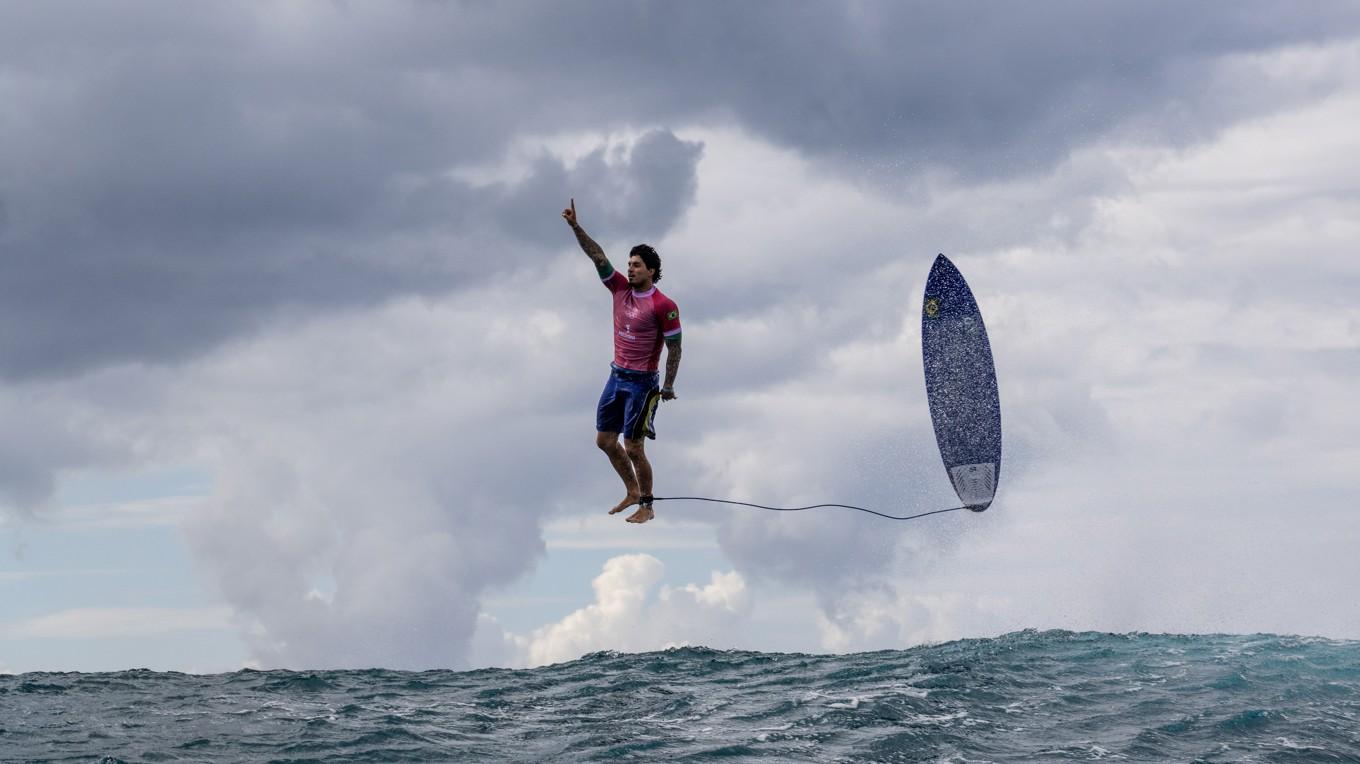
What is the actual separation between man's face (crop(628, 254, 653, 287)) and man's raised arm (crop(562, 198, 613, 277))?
384mm

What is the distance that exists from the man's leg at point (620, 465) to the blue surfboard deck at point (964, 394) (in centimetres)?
694

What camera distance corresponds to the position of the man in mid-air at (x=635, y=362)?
55.0 ft

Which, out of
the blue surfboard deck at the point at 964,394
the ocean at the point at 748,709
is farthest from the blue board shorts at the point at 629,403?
the blue surfboard deck at the point at 964,394

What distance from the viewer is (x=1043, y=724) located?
1428 cm

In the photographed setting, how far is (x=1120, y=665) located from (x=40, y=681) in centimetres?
1735

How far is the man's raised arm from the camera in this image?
16562mm

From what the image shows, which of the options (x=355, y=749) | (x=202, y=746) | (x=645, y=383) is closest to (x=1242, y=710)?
(x=645, y=383)

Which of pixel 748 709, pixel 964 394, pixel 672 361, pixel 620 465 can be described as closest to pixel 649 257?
pixel 672 361

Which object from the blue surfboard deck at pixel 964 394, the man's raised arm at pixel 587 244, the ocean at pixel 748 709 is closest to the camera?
the ocean at pixel 748 709

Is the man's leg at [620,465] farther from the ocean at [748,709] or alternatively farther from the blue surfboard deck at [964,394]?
the blue surfboard deck at [964,394]

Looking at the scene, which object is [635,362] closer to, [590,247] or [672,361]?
[672,361]

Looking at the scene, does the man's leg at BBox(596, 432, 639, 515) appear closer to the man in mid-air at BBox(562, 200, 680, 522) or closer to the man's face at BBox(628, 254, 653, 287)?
the man in mid-air at BBox(562, 200, 680, 522)

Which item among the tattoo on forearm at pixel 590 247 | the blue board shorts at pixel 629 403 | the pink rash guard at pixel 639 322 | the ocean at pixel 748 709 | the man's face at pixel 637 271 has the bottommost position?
the ocean at pixel 748 709

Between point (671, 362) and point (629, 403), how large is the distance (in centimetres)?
94
